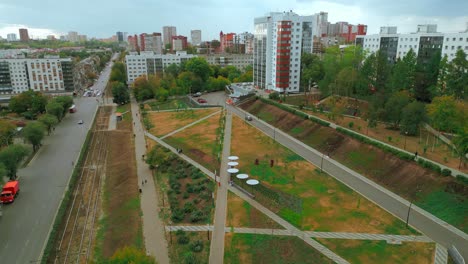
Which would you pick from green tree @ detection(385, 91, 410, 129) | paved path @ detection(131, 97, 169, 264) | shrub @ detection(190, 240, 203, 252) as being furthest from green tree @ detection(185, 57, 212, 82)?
shrub @ detection(190, 240, 203, 252)

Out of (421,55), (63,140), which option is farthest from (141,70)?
(421,55)

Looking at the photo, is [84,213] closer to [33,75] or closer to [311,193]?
[311,193]

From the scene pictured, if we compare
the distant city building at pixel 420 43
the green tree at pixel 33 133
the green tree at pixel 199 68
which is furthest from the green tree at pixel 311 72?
the green tree at pixel 33 133

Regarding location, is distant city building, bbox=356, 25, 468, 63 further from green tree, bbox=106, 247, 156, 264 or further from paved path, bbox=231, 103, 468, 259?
green tree, bbox=106, 247, 156, 264

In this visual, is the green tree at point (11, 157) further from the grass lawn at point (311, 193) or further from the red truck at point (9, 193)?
the grass lawn at point (311, 193)

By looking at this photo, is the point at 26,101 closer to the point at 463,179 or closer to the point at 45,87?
the point at 45,87

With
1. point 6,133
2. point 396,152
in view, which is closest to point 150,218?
point 396,152

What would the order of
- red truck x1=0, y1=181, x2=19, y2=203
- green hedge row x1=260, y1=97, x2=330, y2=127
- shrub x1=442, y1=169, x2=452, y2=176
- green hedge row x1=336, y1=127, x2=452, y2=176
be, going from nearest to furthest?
1. shrub x1=442, y1=169, x2=452, y2=176
2. green hedge row x1=336, y1=127, x2=452, y2=176
3. red truck x1=0, y1=181, x2=19, y2=203
4. green hedge row x1=260, y1=97, x2=330, y2=127
